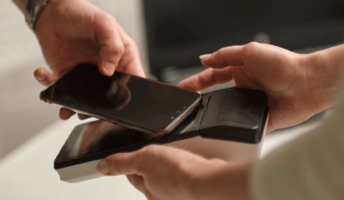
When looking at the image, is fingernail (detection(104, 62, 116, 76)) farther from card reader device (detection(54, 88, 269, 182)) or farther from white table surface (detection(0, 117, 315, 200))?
white table surface (detection(0, 117, 315, 200))

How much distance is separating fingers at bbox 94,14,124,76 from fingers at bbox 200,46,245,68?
19 cm

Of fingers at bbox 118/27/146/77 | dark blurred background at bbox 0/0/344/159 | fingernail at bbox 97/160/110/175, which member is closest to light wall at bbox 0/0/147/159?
dark blurred background at bbox 0/0/344/159

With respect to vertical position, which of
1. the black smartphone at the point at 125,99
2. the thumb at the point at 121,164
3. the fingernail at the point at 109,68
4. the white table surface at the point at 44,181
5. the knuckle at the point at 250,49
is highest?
the knuckle at the point at 250,49

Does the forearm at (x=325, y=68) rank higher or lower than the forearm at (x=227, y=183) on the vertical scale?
higher

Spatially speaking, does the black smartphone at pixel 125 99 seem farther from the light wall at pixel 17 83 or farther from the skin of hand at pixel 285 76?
the light wall at pixel 17 83

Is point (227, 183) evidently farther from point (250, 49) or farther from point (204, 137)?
point (250, 49)

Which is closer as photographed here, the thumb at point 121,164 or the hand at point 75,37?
the thumb at point 121,164

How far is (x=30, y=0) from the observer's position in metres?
0.70

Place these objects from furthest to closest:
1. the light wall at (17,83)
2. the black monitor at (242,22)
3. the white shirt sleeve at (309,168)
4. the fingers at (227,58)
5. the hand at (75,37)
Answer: the black monitor at (242,22)
the light wall at (17,83)
the hand at (75,37)
the fingers at (227,58)
the white shirt sleeve at (309,168)

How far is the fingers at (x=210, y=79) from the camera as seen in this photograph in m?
0.60

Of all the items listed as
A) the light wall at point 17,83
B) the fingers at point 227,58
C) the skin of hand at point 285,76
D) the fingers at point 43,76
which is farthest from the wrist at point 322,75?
the light wall at point 17,83

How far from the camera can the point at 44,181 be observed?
0.59m

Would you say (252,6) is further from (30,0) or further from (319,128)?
(319,128)

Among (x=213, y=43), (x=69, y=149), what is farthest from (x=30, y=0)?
(x=213, y=43)
